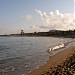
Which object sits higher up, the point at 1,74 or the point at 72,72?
the point at 72,72

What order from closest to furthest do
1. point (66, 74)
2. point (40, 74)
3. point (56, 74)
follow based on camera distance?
point (66, 74) → point (56, 74) → point (40, 74)

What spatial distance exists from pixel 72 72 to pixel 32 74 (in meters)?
3.25

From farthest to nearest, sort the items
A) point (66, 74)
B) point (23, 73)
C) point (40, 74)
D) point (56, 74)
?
point (23, 73)
point (40, 74)
point (56, 74)
point (66, 74)

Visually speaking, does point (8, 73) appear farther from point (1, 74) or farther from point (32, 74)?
point (32, 74)

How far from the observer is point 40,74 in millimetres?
12055

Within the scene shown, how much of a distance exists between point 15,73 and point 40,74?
211cm

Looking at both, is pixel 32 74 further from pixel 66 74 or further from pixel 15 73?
pixel 66 74

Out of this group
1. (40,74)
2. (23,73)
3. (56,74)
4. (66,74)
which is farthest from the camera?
(23,73)

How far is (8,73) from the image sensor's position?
1337 centimetres

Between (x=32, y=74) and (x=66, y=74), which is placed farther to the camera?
(x=32, y=74)

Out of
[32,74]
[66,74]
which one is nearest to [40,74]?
[32,74]

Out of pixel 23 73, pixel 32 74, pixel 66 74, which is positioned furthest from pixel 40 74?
pixel 66 74

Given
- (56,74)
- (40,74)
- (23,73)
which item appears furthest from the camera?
(23,73)

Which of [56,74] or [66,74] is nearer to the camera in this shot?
[66,74]
